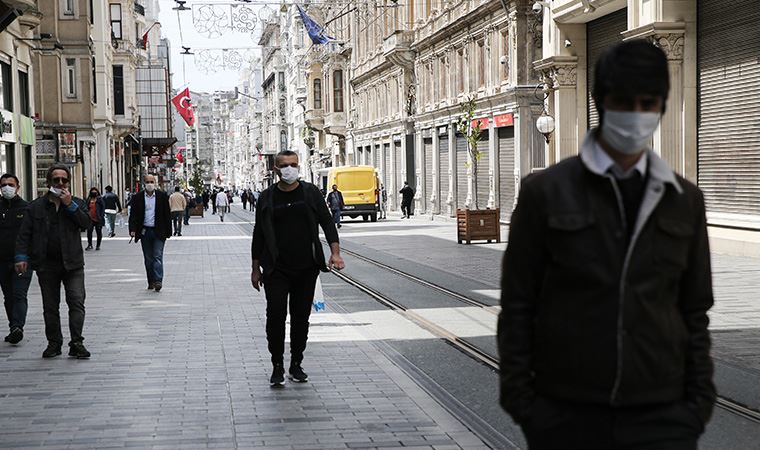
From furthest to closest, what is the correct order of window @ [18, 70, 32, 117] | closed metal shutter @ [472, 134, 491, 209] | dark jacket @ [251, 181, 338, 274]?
closed metal shutter @ [472, 134, 491, 209], window @ [18, 70, 32, 117], dark jacket @ [251, 181, 338, 274]

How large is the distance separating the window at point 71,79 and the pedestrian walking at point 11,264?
35174 millimetres

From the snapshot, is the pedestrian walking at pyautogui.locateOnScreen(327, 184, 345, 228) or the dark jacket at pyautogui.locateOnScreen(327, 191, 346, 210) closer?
the pedestrian walking at pyautogui.locateOnScreen(327, 184, 345, 228)

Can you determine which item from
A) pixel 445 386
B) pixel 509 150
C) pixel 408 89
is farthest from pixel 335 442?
pixel 408 89

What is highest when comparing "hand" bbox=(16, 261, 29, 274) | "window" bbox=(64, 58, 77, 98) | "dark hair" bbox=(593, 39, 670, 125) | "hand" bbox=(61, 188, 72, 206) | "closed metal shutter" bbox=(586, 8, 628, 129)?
"window" bbox=(64, 58, 77, 98)

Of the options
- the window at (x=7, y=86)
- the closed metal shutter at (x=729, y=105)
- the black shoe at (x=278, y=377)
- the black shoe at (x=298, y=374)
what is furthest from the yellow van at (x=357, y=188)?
the black shoe at (x=278, y=377)

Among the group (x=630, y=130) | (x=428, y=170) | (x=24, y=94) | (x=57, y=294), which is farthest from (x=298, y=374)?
(x=428, y=170)

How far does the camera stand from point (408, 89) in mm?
56469

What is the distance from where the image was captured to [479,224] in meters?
28.9

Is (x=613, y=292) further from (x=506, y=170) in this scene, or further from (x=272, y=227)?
(x=506, y=170)

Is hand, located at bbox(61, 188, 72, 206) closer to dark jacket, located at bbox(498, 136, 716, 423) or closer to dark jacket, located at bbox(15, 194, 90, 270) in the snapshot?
dark jacket, located at bbox(15, 194, 90, 270)

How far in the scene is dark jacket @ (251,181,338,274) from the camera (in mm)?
8664

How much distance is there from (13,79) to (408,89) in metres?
29.4

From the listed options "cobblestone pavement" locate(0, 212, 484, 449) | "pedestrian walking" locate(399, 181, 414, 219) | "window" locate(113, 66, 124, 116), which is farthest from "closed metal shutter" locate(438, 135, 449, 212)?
"cobblestone pavement" locate(0, 212, 484, 449)

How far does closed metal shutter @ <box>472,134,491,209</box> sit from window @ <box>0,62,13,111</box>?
57.6 ft
